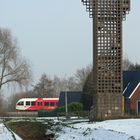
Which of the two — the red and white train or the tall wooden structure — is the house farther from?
the red and white train

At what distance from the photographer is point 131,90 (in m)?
61.2

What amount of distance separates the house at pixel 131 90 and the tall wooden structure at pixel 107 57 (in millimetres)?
21897

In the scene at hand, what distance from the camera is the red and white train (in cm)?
9602

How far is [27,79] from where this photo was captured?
3209 inches

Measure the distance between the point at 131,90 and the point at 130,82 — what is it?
301 cm

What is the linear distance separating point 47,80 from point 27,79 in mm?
47525

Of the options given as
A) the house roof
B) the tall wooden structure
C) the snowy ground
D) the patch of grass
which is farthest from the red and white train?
the snowy ground

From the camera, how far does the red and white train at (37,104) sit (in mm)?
96019

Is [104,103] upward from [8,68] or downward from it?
downward

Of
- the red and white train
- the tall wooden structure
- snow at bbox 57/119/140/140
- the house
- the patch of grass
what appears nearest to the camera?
snow at bbox 57/119/140/140

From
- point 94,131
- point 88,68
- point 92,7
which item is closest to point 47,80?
point 88,68

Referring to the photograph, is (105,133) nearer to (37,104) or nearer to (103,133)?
(103,133)

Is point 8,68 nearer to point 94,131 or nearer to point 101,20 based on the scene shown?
point 101,20

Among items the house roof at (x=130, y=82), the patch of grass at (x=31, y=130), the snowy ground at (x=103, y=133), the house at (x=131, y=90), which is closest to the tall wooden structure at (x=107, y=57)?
the patch of grass at (x=31, y=130)
